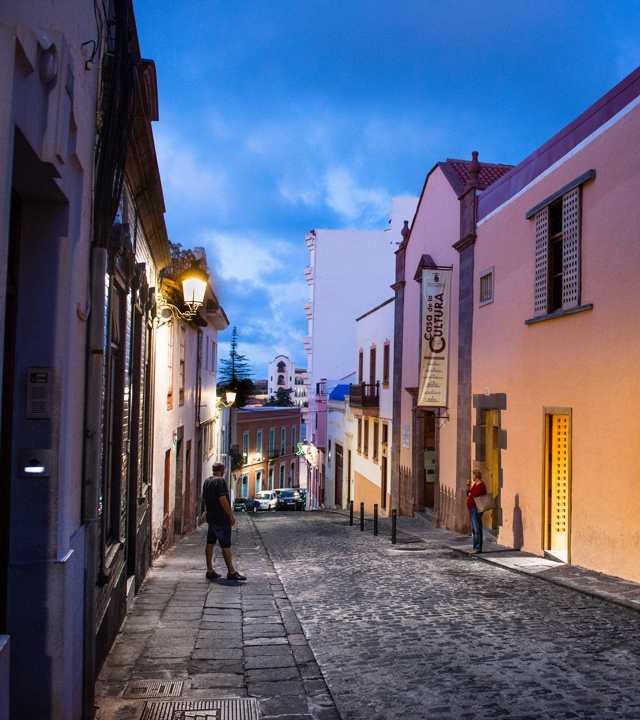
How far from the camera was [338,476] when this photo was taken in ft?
117

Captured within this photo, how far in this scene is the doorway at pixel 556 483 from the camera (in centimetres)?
1146

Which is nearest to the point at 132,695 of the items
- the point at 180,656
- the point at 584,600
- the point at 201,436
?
the point at 180,656

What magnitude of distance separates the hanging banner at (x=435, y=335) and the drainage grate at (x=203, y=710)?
507 inches

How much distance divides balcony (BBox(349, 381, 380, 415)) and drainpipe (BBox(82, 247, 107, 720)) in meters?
21.9

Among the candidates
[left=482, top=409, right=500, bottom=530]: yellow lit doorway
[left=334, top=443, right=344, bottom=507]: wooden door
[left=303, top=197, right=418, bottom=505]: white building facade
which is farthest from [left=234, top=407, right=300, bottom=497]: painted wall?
[left=482, top=409, right=500, bottom=530]: yellow lit doorway

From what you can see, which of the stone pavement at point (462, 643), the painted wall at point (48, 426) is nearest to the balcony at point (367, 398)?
the stone pavement at point (462, 643)

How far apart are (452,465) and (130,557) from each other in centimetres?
1085

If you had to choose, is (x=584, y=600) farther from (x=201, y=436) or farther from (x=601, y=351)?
(x=201, y=436)

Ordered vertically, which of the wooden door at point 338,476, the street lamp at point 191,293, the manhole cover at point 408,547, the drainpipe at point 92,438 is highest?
the street lamp at point 191,293

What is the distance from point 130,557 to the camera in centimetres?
772

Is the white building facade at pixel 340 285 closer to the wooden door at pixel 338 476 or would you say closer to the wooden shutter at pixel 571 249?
the wooden door at pixel 338 476

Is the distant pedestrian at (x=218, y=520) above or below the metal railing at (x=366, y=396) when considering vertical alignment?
below

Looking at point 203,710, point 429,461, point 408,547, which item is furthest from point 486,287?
point 203,710

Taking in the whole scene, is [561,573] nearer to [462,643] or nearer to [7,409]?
[462,643]
